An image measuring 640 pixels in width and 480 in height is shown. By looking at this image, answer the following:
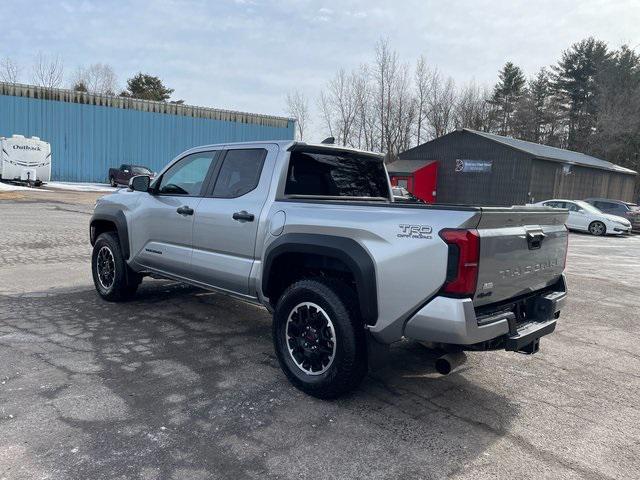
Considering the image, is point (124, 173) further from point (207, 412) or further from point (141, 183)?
point (207, 412)

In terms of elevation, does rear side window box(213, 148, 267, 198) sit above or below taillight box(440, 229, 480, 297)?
above

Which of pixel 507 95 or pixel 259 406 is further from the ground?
pixel 507 95

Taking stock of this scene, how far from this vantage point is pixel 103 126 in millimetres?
38062

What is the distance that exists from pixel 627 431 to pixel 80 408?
383 centimetres

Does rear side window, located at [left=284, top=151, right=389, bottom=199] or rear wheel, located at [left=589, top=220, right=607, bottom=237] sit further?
rear wheel, located at [left=589, top=220, right=607, bottom=237]

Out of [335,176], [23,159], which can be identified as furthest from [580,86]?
[335,176]

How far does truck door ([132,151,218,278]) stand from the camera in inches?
199

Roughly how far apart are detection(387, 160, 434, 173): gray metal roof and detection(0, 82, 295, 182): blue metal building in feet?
45.5

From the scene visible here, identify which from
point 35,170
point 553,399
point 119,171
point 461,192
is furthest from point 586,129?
point 553,399

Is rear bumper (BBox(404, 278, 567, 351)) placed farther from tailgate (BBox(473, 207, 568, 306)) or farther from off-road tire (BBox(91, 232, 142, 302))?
off-road tire (BBox(91, 232, 142, 302))

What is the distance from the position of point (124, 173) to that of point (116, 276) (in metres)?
31.6

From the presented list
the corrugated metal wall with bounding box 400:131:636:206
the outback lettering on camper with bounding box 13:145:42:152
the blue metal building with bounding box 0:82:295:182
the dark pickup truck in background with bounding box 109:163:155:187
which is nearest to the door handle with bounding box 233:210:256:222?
the corrugated metal wall with bounding box 400:131:636:206

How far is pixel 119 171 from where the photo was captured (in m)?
35.6

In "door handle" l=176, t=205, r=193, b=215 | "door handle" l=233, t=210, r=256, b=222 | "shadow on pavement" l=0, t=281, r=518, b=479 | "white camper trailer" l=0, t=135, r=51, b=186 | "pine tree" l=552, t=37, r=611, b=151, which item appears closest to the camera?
"shadow on pavement" l=0, t=281, r=518, b=479
